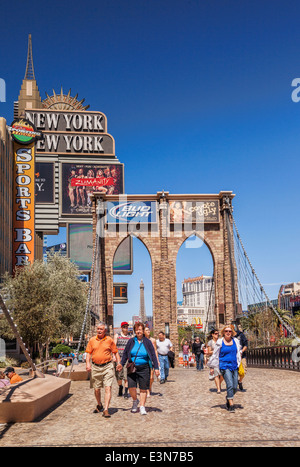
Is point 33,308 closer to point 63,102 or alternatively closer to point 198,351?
point 198,351

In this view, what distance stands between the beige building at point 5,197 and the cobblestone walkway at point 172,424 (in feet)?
94.0

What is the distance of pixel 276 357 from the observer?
76.2 ft

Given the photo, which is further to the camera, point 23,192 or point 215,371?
point 23,192

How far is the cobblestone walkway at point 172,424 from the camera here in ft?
22.3

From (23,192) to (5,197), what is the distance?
5.22 ft

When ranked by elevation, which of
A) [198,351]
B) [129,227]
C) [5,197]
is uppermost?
[5,197]

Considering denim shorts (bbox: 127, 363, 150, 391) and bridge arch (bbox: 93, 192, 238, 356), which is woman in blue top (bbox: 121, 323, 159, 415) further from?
bridge arch (bbox: 93, 192, 238, 356)

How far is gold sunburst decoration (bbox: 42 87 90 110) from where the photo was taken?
82.9 metres

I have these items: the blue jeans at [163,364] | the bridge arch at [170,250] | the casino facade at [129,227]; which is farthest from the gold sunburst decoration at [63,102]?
the blue jeans at [163,364]

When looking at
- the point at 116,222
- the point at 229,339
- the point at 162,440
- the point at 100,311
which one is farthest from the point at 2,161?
the point at 162,440

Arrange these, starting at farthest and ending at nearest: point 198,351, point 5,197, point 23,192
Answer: point 23,192, point 5,197, point 198,351

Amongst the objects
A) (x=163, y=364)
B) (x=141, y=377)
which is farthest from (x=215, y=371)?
(x=163, y=364)

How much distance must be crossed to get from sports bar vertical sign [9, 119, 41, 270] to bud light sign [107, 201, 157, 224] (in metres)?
6.97
